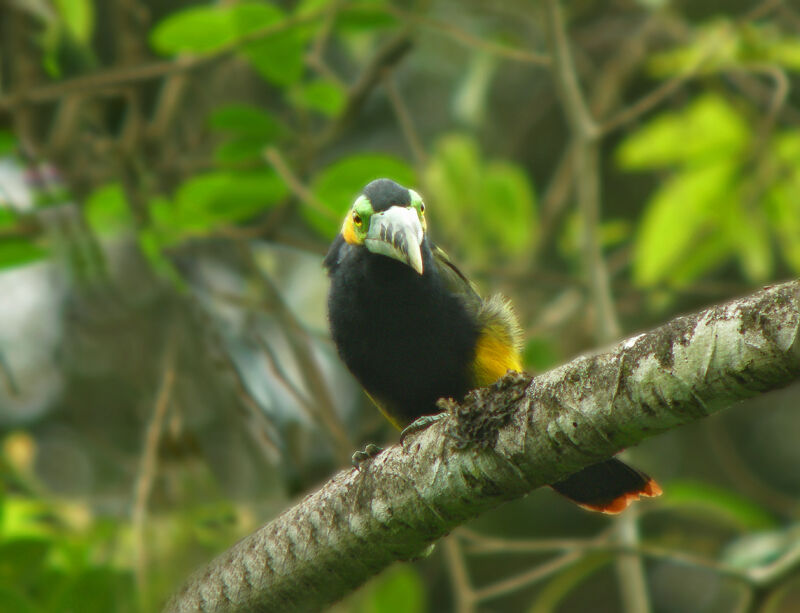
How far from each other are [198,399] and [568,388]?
2663 millimetres

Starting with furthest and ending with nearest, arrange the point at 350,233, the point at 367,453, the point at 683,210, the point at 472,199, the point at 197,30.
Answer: the point at 472,199 → the point at 683,210 → the point at 197,30 → the point at 350,233 → the point at 367,453

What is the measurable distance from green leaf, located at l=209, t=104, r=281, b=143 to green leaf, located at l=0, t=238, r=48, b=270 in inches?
32.7

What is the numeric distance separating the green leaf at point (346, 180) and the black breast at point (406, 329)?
68cm

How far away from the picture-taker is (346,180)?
3484 millimetres

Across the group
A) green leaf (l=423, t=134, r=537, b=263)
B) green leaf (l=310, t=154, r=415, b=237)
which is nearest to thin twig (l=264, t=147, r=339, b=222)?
green leaf (l=310, t=154, r=415, b=237)

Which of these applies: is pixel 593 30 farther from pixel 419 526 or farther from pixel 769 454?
pixel 419 526

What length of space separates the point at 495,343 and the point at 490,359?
5 cm

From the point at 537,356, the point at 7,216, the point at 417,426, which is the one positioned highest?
the point at 7,216

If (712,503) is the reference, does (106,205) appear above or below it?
above

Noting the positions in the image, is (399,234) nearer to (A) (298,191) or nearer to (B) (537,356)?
(A) (298,191)

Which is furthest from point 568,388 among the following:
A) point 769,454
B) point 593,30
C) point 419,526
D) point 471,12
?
point 769,454

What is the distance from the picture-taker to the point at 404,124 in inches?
154

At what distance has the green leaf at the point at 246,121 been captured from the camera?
3.53m

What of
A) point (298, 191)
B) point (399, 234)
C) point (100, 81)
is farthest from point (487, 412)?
point (100, 81)
